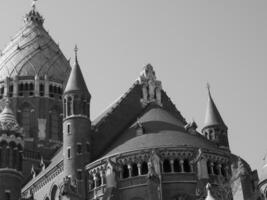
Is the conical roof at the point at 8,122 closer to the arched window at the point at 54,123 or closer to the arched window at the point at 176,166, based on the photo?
the arched window at the point at 176,166

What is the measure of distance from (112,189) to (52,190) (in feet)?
31.2

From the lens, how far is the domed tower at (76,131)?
157 ft

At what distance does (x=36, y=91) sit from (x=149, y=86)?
19.3 m

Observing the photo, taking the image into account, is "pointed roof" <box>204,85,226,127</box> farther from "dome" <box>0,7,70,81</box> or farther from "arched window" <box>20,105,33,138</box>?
"arched window" <box>20,105,33,138</box>

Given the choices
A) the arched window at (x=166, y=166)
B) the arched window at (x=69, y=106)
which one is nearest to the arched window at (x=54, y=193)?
the arched window at (x=69, y=106)

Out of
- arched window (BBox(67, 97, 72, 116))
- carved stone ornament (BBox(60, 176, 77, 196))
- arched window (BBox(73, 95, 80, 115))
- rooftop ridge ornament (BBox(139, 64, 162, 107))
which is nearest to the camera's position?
carved stone ornament (BBox(60, 176, 77, 196))

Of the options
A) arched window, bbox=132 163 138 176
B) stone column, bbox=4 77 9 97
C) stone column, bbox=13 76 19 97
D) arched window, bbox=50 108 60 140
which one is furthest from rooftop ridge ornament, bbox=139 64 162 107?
stone column, bbox=4 77 9 97

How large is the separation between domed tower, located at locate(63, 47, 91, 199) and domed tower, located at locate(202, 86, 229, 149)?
12328mm

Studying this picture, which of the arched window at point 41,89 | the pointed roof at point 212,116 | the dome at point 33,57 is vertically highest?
the dome at point 33,57

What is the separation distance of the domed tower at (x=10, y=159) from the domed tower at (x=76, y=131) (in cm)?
403

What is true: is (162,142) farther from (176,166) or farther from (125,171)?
(125,171)

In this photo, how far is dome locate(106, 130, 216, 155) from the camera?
153 feet

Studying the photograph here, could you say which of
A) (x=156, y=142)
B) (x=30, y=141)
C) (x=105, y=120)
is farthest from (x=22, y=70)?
(x=156, y=142)

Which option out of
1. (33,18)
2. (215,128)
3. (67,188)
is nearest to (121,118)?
(215,128)
